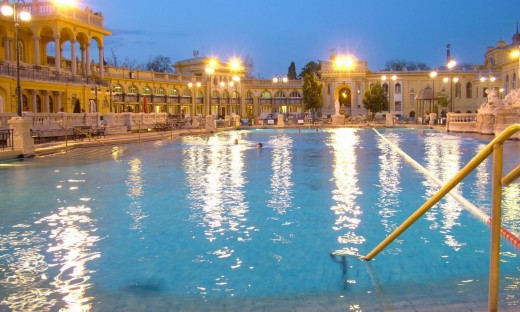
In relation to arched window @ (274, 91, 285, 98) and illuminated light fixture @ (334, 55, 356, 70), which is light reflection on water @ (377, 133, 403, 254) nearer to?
arched window @ (274, 91, 285, 98)

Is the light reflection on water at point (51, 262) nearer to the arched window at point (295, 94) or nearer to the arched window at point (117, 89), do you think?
the arched window at point (117, 89)

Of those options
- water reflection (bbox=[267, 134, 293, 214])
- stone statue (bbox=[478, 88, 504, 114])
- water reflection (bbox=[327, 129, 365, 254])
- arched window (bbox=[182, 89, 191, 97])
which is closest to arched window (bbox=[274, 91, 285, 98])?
arched window (bbox=[182, 89, 191, 97])

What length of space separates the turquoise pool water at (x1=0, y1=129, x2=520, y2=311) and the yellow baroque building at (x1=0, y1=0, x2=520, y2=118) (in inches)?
841

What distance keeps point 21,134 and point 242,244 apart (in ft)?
55.2

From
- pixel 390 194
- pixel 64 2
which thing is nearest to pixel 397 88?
pixel 64 2

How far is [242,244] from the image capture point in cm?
854

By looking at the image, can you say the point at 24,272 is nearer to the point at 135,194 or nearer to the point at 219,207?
the point at 219,207

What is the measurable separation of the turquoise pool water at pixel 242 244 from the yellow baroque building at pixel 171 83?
841 inches

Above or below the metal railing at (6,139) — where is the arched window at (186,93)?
above

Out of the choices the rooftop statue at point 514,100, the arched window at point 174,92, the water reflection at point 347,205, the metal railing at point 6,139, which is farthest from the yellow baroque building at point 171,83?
the water reflection at point 347,205

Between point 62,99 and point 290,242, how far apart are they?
41671 mm

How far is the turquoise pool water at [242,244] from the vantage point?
6.16m

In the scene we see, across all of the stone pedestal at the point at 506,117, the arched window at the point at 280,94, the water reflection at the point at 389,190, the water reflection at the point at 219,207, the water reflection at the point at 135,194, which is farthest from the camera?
the arched window at the point at 280,94

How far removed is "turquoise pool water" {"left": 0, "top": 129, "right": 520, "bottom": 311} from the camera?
616 centimetres
